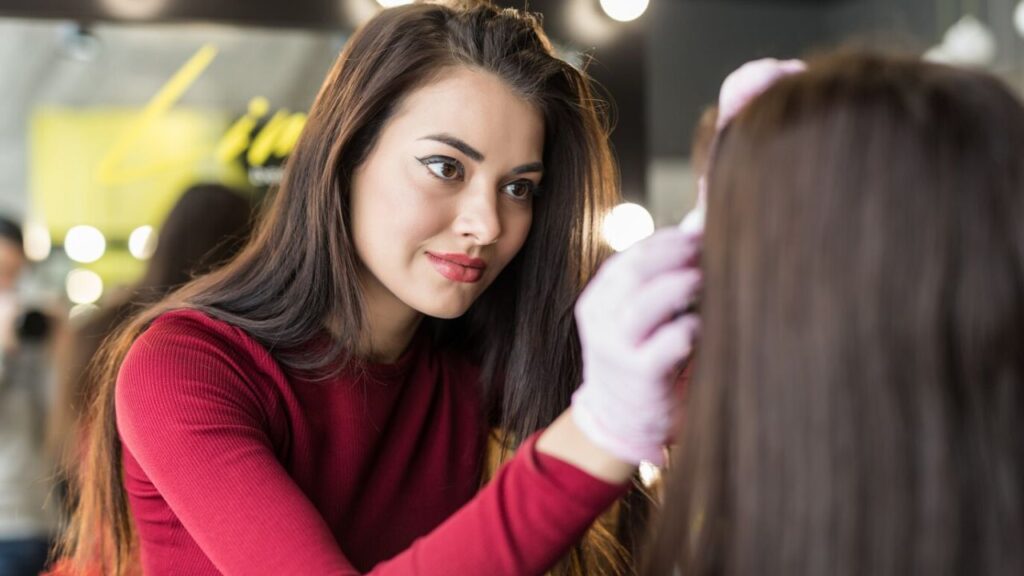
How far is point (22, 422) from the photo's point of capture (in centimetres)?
227

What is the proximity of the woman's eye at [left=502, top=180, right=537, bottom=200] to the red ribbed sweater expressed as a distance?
0.23 metres

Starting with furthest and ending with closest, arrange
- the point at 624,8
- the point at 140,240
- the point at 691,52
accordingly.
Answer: the point at 691,52
the point at 624,8
the point at 140,240

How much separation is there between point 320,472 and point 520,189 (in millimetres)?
349

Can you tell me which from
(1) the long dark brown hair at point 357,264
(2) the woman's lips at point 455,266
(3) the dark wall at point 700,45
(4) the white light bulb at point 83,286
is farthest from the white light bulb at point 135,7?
(3) the dark wall at point 700,45

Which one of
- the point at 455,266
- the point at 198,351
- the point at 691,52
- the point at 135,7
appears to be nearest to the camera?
the point at 198,351

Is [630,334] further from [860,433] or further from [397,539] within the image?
[397,539]

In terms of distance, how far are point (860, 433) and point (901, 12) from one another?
14.8 feet

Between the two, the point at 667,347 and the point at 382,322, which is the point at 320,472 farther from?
the point at 667,347

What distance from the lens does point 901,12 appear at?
4.67 m

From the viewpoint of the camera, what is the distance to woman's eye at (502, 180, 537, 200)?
43.9 inches

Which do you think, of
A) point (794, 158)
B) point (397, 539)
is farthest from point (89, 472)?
point (794, 158)

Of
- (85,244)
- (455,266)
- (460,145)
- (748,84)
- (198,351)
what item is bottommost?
(85,244)

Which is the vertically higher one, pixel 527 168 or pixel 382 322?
pixel 527 168

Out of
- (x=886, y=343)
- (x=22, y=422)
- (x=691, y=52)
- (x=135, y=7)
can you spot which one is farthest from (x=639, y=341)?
(x=691, y=52)
